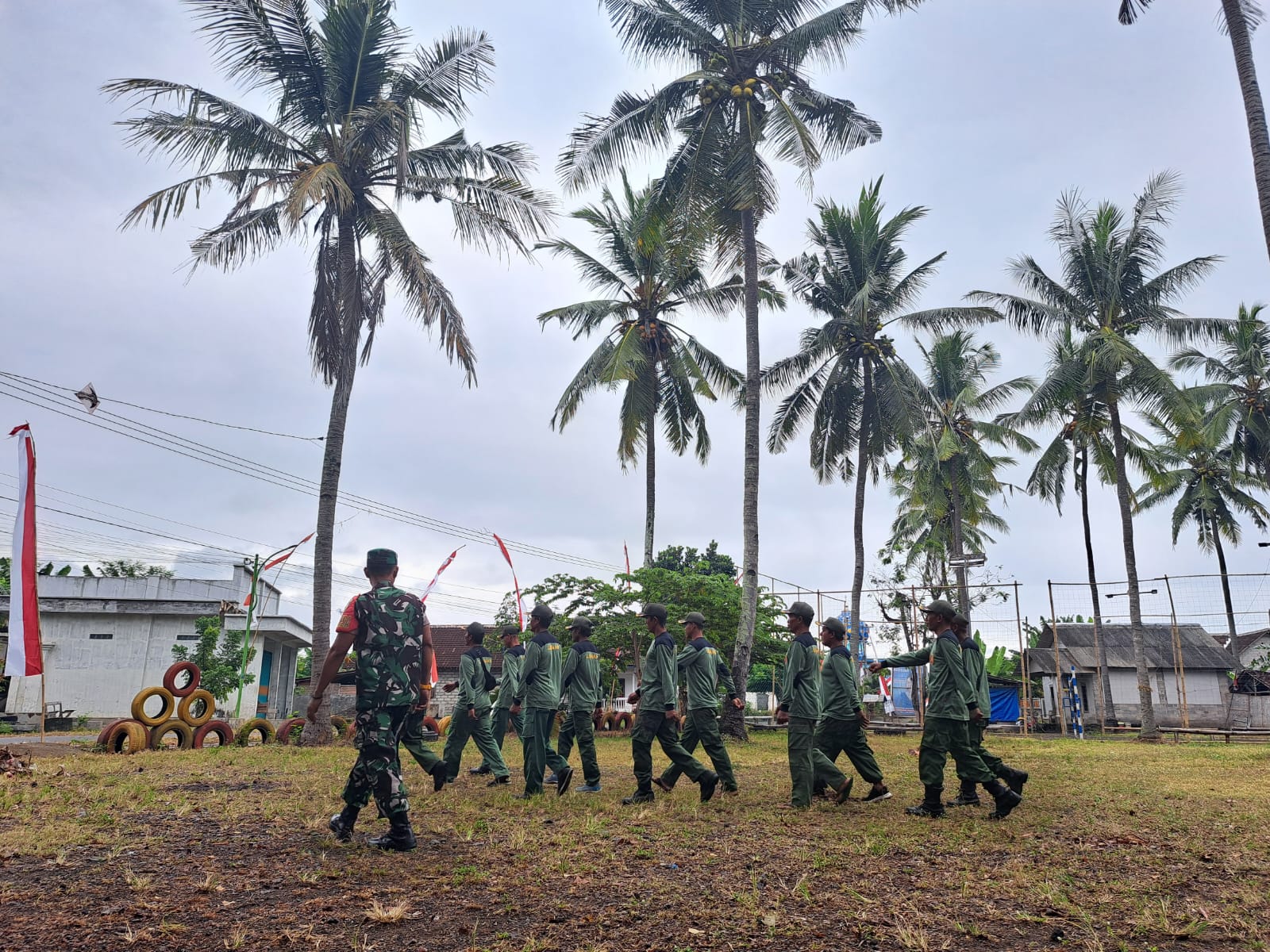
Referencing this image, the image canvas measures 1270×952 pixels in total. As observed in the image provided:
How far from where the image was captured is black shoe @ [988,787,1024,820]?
698 cm

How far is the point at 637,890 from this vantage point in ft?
15.3

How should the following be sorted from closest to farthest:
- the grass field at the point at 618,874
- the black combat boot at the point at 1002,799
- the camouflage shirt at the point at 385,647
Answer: the grass field at the point at 618,874 < the camouflage shirt at the point at 385,647 < the black combat boot at the point at 1002,799

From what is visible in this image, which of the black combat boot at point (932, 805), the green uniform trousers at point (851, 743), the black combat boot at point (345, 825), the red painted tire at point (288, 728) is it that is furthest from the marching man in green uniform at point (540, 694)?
the red painted tire at point (288, 728)

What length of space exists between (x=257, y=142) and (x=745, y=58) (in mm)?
9765

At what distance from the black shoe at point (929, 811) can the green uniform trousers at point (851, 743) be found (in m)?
0.75

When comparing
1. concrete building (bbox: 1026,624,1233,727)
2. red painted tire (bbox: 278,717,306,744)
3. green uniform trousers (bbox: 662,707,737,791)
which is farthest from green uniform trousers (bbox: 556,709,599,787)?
concrete building (bbox: 1026,624,1233,727)

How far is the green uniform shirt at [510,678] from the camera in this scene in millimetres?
9586

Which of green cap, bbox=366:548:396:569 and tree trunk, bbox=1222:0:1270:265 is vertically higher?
tree trunk, bbox=1222:0:1270:265

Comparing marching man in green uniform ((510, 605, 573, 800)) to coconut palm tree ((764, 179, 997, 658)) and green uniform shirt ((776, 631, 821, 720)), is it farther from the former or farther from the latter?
coconut palm tree ((764, 179, 997, 658))

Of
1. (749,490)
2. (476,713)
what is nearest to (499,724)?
(476,713)

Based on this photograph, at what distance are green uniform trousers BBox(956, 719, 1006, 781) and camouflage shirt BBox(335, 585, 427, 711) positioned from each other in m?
4.69

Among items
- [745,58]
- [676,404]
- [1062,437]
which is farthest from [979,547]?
[745,58]

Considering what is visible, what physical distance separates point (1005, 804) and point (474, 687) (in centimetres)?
542

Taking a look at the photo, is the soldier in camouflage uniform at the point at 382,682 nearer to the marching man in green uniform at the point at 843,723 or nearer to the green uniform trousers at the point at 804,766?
the green uniform trousers at the point at 804,766
